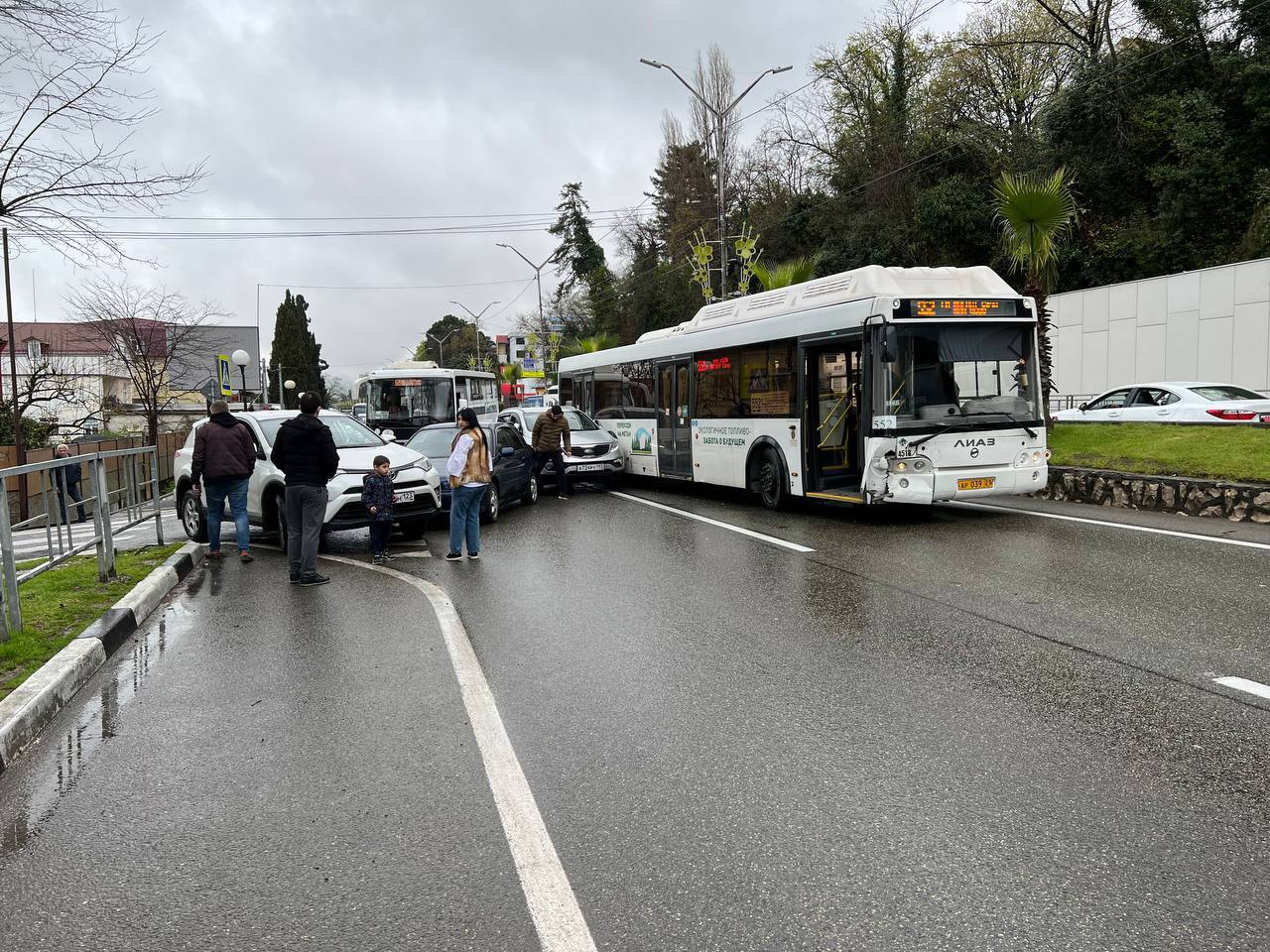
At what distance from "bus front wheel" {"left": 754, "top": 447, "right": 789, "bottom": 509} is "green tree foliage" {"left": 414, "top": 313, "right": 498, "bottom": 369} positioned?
91627 mm

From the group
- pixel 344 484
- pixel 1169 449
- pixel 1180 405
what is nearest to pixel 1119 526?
pixel 1169 449

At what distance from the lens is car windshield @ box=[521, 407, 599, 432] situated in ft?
63.2

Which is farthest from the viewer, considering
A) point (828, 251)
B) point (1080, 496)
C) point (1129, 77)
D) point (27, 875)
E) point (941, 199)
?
point (828, 251)

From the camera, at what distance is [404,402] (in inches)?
1177

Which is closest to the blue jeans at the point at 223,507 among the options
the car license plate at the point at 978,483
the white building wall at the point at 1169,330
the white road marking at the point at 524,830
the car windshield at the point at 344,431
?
the car windshield at the point at 344,431

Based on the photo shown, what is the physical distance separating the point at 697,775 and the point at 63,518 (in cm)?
664

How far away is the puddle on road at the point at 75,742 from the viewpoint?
4070mm

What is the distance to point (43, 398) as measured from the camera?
2314cm

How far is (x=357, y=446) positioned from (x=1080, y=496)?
32.9 ft

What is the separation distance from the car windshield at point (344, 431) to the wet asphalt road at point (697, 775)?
469 centimetres

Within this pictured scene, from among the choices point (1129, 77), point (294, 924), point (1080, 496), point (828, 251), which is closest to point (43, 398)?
point (1080, 496)

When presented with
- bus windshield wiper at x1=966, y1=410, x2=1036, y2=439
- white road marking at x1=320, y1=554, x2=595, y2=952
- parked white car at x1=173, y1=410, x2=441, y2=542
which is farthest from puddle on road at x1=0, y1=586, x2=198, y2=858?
bus windshield wiper at x1=966, y1=410, x2=1036, y2=439

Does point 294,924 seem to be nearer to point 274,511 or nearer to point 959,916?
point 959,916

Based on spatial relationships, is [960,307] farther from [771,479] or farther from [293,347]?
[293,347]
